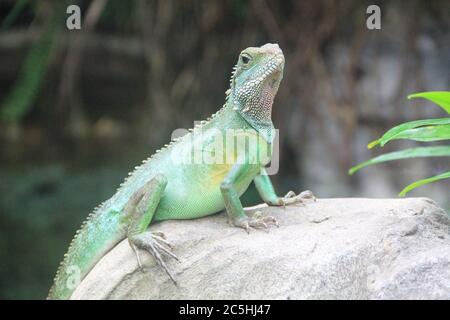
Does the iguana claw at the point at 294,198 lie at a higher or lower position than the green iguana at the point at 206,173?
lower

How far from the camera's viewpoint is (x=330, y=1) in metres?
7.77

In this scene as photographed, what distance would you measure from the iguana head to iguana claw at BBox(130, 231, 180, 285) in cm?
90

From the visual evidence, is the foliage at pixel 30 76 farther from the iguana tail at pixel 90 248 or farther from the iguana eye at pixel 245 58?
the iguana eye at pixel 245 58

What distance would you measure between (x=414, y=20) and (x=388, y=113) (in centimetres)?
121

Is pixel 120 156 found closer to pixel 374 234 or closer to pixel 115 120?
pixel 115 120

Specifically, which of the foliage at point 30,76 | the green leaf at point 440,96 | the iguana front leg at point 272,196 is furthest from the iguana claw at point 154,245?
the foliage at point 30,76

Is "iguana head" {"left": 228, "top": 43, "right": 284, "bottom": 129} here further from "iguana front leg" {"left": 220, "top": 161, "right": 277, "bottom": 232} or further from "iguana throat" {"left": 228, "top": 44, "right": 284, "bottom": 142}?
"iguana front leg" {"left": 220, "top": 161, "right": 277, "bottom": 232}

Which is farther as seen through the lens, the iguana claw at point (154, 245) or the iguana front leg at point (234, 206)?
the iguana front leg at point (234, 206)

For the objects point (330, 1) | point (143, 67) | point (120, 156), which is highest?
point (330, 1)

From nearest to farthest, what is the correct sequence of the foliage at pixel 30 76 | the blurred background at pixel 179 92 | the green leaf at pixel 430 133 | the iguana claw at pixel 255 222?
the green leaf at pixel 430 133, the iguana claw at pixel 255 222, the foliage at pixel 30 76, the blurred background at pixel 179 92

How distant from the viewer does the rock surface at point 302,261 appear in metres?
2.93
